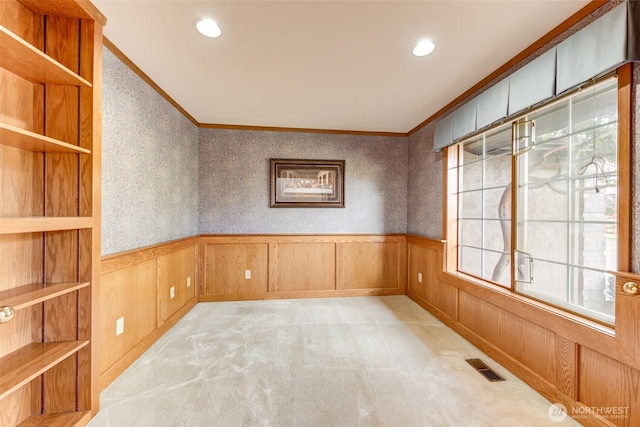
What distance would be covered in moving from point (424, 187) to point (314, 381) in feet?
8.89

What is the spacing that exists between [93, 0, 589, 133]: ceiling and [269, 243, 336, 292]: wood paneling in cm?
193

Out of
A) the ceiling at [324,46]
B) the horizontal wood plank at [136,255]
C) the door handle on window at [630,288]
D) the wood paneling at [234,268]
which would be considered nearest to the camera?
the door handle on window at [630,288]

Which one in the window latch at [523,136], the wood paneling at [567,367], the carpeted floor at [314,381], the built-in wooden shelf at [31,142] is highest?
the window latch at [523,136]

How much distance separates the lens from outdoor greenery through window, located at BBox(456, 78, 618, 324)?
5.10 feet

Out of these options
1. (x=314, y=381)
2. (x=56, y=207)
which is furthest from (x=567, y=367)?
(x=56, y=207)

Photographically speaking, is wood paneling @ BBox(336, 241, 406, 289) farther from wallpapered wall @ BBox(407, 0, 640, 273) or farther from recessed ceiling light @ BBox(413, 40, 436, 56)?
recessed ceiling light @ BBox(413, 40, 436, 56)

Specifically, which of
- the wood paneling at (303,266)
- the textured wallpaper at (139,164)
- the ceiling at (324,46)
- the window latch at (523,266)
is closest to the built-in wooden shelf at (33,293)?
the textured wallpaper at (139,164)

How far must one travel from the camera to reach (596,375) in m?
1.45

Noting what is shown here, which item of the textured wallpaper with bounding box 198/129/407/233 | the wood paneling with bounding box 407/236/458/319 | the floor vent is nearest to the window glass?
the floor vent

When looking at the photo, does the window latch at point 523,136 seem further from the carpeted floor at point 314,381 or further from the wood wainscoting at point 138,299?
the wood wainscoting at point 138,299

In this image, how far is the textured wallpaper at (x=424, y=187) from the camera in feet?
A: 10.5

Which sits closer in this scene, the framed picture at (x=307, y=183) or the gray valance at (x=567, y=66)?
the gray valance at (x=567, y=66)

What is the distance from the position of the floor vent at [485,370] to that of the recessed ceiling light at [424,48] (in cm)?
248

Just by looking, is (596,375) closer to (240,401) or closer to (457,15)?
(240,401)
